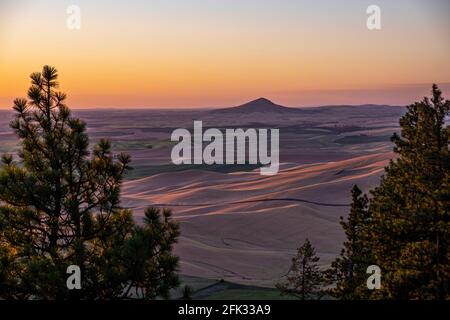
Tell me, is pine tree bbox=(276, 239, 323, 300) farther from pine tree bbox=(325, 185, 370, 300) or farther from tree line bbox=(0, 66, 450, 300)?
tree line bbox=(0, 66, 450, 300)

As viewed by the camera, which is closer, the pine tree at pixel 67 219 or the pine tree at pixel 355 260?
the pine tree at pixel 67 219

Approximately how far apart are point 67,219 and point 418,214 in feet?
27.6

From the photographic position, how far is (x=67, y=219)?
40.2 ft

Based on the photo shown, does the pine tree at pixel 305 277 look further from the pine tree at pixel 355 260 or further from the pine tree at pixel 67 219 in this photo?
the pine tree at pixel 67 219

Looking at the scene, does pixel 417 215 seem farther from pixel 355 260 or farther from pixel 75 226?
pixel 75 226

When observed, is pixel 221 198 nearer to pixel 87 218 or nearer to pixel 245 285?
pixel 245 285

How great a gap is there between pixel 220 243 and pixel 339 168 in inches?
1932

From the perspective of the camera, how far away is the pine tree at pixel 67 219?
11656 millimetres

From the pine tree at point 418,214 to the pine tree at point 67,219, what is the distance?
596 cm

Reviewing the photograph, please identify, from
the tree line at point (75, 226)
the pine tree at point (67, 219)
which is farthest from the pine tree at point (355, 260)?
the pine tree at point (67, 219)

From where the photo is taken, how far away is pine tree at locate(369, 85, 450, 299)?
1435 centimetres

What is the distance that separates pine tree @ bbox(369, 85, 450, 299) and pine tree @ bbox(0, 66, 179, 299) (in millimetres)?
5957

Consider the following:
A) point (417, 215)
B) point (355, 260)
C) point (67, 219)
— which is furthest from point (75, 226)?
point (355, 260)
